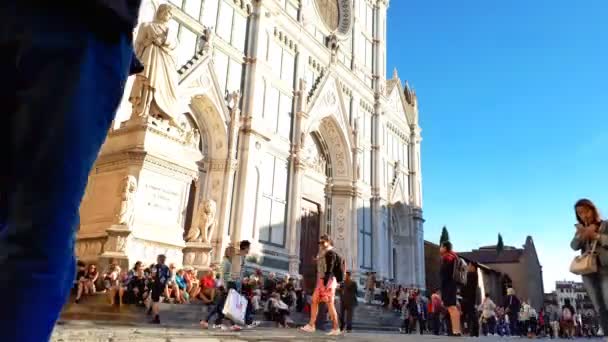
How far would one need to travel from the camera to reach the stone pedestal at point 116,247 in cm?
675

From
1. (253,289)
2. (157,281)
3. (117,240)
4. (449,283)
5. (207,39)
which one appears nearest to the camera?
(157,281)

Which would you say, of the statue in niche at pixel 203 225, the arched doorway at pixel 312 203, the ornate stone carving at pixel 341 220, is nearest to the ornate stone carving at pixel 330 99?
the arched doorway at pixel 312 203

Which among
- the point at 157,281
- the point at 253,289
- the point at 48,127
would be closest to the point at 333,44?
the point at 253,289

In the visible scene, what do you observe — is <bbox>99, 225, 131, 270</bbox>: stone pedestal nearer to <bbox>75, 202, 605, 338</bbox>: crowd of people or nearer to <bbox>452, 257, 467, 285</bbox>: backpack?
<bbox>75, 202, 605, 338</bbox>: crowd of people

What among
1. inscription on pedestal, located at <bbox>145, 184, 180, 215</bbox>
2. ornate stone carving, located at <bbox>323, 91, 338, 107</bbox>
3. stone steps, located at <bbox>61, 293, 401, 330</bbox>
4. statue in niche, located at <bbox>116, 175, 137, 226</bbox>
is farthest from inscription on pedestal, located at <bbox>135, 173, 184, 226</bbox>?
ornate stone carving, located at <bbox>323, 91, 338, 107</bbox>

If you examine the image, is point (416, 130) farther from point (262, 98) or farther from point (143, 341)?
point (143, 341)

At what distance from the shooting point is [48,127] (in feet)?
3.29

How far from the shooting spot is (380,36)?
2544cm

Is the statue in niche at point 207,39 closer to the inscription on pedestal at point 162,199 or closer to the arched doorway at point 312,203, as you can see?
the arched doorway at point 312,203

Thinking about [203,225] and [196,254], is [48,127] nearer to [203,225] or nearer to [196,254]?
[196,254]

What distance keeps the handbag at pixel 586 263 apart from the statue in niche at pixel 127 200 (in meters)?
5.66

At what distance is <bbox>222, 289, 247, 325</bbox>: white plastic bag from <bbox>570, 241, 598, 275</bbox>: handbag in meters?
4.12

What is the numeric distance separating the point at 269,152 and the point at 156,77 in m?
9.10

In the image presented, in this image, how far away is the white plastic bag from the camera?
6.04 m
